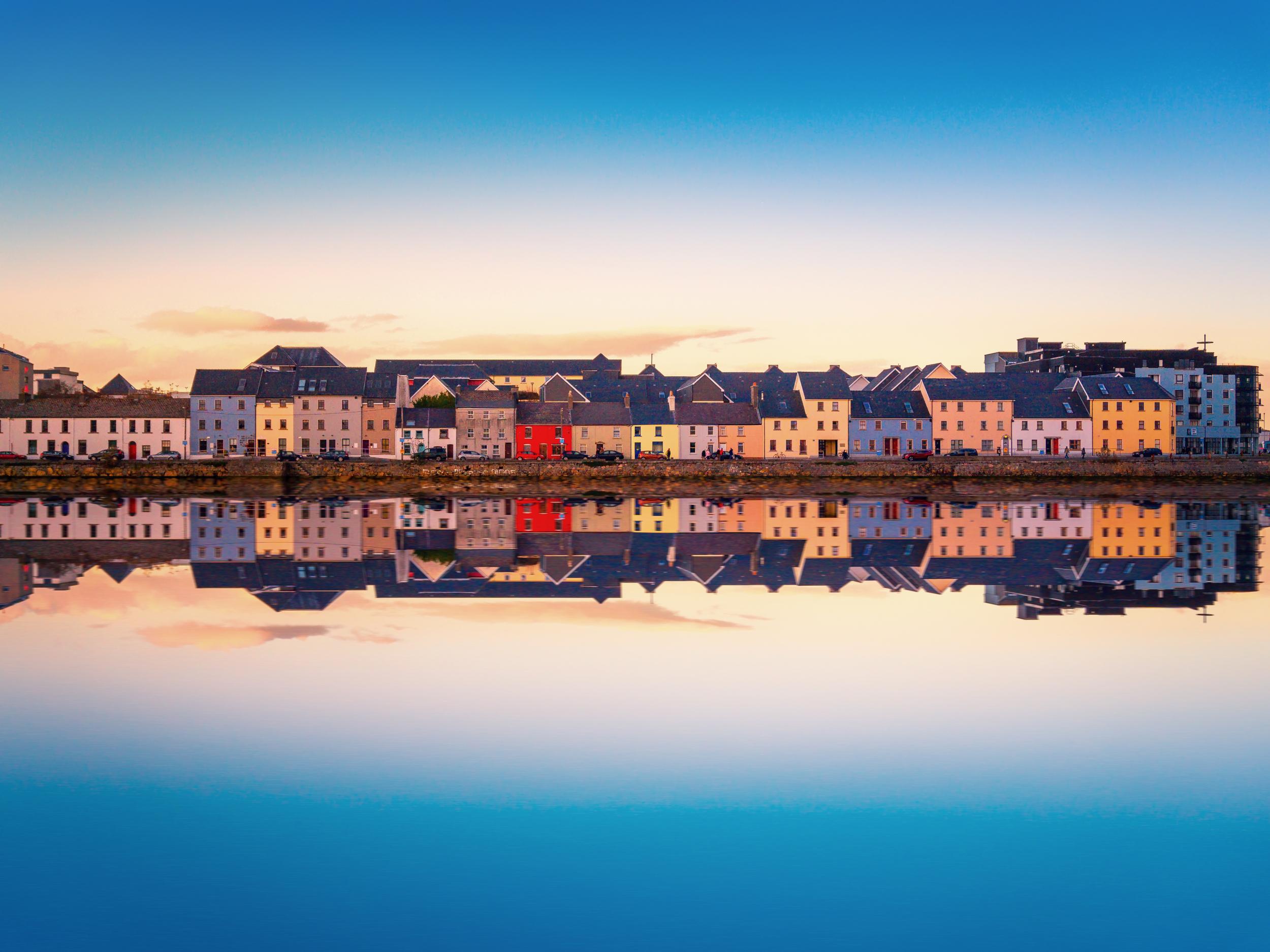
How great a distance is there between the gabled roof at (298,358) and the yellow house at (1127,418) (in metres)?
65.9

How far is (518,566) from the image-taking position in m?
29.4

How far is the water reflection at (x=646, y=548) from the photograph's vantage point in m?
25.8

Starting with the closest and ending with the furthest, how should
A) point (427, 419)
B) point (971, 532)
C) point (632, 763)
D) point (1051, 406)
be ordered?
point (632, 763) → point (971, 532) → point (427, 419) → point (1051, 406)

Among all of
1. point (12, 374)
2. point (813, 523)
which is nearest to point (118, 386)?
point (12, 374)

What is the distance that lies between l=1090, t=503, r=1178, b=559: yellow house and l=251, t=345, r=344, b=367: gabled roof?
68358 millimetres

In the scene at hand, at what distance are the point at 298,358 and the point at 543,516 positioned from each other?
196 feet

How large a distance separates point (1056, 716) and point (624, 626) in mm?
8483

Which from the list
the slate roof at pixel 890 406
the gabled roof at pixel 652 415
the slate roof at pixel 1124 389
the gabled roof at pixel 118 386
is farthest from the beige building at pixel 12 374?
the slate roof at pixel 1124 389

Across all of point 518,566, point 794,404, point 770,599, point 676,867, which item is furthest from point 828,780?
point 794,404

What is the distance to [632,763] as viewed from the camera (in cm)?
1268

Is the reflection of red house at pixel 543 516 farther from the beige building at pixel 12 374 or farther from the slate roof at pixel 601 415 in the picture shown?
the beige building at pixel 12 374

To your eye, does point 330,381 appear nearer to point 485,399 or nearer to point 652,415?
point 485,399

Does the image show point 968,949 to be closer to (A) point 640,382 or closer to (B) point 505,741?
(B) point 505,741

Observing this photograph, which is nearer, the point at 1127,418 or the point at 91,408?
the point at 91,408
